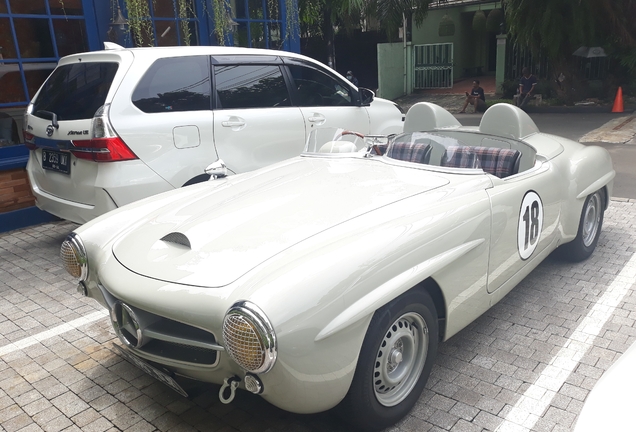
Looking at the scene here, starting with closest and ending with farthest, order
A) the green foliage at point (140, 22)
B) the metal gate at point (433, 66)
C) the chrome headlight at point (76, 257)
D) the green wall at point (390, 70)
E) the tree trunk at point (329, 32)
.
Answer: the chrome headlight at point (76, 257), the green foliage at point (140, 22), the tree trunk at point (329, 32), the green wall at point (390, 70), the metal gate at point (433, 66)

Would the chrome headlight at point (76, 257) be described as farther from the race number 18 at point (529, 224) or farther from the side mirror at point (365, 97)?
the side mirror at point (365, 97)

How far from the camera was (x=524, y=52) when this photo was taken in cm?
1869

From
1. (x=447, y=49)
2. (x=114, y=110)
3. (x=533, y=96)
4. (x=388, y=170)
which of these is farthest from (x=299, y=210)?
(x=447, y=49)

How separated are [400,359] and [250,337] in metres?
0.92

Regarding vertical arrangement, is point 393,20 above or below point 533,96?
above

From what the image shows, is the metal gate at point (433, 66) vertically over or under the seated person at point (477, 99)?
over

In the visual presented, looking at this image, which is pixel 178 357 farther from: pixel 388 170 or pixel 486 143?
pixel 486 143

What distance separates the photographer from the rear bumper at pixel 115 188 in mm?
4430

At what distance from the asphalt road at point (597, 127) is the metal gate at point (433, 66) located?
18.4 feet

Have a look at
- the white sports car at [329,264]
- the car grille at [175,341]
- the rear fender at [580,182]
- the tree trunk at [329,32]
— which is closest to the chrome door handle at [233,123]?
the white sports car at [329,264]

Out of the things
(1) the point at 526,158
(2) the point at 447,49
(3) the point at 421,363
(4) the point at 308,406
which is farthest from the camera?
(2) the point at 447,49

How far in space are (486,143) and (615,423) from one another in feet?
7.98

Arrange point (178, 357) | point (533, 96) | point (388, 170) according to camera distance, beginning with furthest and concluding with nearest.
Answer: point (533, 96), point (388, 170), point (178, 357)

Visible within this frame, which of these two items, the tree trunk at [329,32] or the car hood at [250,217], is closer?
the car hood at [250,217]
